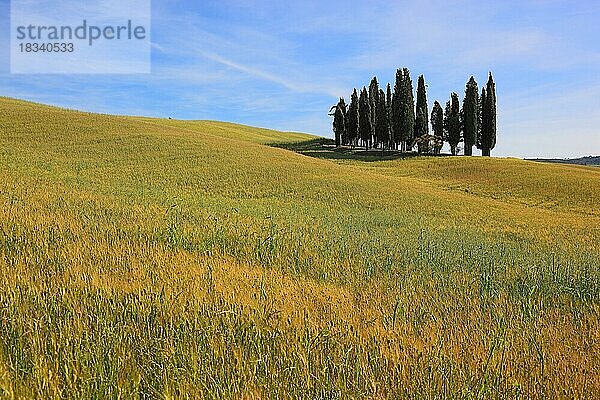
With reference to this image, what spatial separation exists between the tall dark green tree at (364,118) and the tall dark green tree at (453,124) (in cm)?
1102

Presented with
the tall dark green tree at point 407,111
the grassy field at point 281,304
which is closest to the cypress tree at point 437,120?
the tall dark green tree at point 407,111

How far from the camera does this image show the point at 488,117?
6219 centimetres

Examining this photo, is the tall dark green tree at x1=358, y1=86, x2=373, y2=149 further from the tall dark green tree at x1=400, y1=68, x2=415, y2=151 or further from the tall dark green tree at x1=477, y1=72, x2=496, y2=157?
the tall dark green tree at x1=477, y1=72, x2=496, y2=157

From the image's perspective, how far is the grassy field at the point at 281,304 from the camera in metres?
4.23

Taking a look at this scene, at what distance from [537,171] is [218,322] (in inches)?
1670

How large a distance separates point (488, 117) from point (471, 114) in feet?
6.94

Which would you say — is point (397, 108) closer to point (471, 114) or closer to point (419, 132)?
point (419, 132)

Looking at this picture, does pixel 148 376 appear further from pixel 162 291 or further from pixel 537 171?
pixel 537 171

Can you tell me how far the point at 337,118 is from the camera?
8175 cm

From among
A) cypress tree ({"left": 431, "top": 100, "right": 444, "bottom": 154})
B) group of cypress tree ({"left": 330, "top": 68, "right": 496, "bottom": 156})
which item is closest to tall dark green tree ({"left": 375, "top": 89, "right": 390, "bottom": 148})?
group of cypress tree ({"left": 330, "top": 68, "right": 496, "bottom": 156})

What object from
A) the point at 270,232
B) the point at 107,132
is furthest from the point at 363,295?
the point at 107,132

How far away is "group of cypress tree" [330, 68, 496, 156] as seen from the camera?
6269cm

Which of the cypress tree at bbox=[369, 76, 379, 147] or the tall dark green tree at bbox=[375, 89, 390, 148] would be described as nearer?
the tall dark green tree at bbox=[375, 89, 390, 148]

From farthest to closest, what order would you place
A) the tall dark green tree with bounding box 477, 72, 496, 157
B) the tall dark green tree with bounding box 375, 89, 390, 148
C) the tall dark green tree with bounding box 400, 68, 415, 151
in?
the tall dark green tree with bounding box 375, 89, 390, 148 → the tall dark green tree with bounding box 400, 68, 415, 151 → the tall dark green tree with bounding box 477, 72, 496, 157
